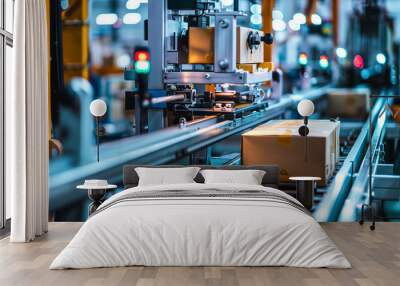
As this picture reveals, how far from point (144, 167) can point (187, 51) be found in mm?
1251

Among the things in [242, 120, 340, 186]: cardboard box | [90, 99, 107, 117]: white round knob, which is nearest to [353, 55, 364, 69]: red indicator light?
[242, 120, 340, 186]: cardboard box

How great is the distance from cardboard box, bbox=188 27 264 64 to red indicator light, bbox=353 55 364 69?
3.64ft

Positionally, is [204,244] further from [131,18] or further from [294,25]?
[294,25]

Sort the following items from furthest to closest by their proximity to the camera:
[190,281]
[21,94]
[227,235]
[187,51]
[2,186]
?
[187,51], [2,186], [21,94], [227,235], [190,281]

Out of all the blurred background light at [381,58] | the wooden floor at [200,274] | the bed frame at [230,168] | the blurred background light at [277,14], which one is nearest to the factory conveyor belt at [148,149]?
the bed frame at [230,168]

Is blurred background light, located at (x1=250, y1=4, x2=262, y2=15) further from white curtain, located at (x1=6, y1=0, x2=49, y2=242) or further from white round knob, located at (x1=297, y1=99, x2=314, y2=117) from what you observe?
white curtain, located at (x1=6, y1=0, x2=49, y2=242)

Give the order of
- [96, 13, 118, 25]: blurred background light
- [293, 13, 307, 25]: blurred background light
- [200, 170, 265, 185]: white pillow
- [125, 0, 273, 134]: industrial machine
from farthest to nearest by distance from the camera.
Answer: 1. [293, 13, 307, 25]: blurred background light
2. [96, 13, 118, 25]: blurred background light
3. [125, 0, 273, 134]: industrial machine
4. [200, 170, 265, 185]: white pillow

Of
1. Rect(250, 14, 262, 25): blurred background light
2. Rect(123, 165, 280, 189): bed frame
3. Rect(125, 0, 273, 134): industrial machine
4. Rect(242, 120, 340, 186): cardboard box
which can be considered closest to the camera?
Rect(123, 165, 280, 189): bed frame

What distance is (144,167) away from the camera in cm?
816

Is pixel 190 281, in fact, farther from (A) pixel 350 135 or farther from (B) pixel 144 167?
(A) pixel 350 135

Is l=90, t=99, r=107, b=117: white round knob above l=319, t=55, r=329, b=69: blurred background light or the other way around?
the other way around

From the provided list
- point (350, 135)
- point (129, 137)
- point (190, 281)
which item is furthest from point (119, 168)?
point (190, 281)

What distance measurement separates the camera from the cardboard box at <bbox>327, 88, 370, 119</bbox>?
345 inches

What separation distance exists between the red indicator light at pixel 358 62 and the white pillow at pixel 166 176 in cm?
204
